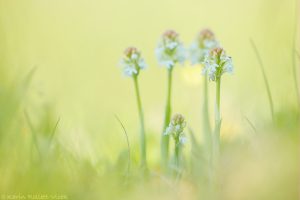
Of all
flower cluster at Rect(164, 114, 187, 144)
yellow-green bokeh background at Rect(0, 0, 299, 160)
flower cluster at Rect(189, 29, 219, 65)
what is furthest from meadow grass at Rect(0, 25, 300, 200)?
flower cluster at Rect(189, 29, 219, 65)

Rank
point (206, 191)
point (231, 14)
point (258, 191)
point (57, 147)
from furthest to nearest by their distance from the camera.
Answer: point (231, 14) < point (57, 147) < point (206, 191) < point (258, 191)

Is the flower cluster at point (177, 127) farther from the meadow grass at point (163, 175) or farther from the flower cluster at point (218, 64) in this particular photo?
the flower cluster at point (218, 64)

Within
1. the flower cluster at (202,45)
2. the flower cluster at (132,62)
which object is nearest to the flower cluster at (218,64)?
the flower cluster at (132,62)

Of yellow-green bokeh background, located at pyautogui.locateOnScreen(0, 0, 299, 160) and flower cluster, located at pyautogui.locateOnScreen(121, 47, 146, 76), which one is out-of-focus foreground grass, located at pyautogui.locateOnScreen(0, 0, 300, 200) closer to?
yellow-green bokeh background, located at pyautogui.locateOnScreen(0, 0, 299, 160)

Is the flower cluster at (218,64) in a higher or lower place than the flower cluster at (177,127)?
higher

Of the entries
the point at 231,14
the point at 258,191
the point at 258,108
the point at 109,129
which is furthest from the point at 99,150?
the point at 231,14

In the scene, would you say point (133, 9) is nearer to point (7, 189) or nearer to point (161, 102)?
point (161, 102)
